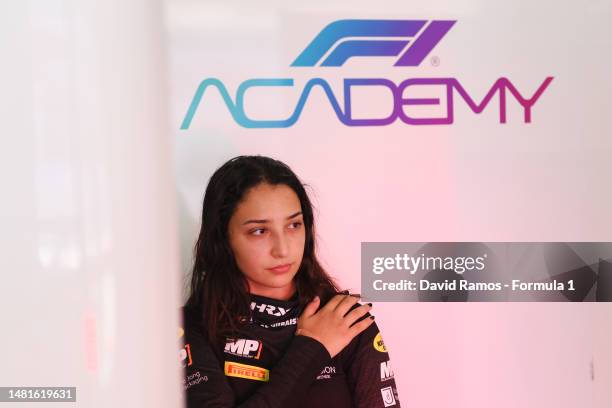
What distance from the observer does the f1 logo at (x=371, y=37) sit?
1251 mm

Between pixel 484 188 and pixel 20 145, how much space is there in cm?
86

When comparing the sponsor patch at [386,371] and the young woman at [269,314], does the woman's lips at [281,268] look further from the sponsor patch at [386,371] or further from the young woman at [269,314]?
the sponsor patch at [386,371]

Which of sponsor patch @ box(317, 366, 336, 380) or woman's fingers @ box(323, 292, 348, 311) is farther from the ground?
woman's fingers @ box(323, 292, 348, 311)

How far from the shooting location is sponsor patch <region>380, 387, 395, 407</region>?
50.8 inches

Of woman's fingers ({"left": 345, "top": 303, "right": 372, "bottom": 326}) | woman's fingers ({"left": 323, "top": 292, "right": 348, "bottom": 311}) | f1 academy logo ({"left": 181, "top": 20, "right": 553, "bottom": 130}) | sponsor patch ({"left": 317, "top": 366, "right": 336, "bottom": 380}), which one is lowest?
sponsor patch ({"left": 317, "top": 366, "right": 336, "bottom": 380})

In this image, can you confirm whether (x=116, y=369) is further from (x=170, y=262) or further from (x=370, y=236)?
(x=370, y=236)

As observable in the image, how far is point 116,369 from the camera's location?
Answer: 3.35 feet

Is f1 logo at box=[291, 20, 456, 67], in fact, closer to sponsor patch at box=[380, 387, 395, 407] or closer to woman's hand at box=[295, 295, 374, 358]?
woman's hand at box=[295, 295, 374, 358]

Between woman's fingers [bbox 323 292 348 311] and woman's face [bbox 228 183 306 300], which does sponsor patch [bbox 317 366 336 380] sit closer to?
woman's fingers [bbox 323 292 348 311]

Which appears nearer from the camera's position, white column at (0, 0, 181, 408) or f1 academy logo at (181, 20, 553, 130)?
white column at (0, 0, 181, 408)

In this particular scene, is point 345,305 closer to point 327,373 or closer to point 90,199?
point 327,373

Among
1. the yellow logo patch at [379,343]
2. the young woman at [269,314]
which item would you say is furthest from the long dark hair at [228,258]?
the yellow logo patch at [379,343]

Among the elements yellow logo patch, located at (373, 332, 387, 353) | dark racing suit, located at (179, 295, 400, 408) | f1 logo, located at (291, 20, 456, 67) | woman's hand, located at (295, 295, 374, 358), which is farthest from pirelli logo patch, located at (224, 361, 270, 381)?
f1 logo, located at (291, 20, 456, 67)

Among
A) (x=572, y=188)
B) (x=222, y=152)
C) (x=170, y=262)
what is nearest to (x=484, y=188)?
(x=572, y=188)
